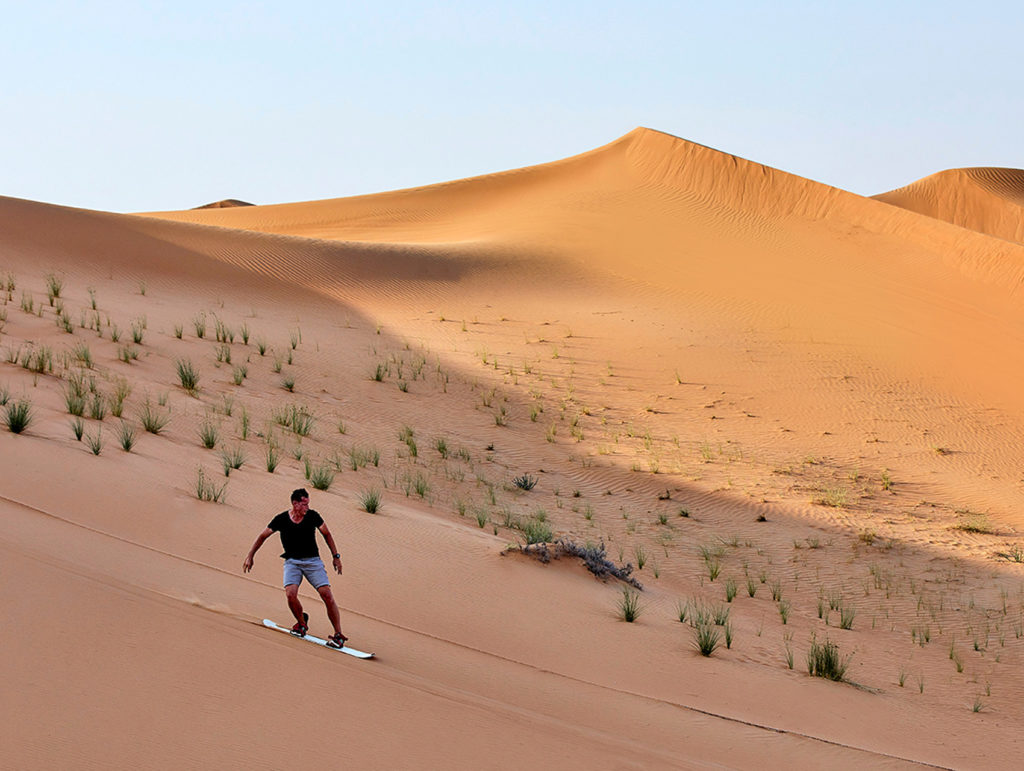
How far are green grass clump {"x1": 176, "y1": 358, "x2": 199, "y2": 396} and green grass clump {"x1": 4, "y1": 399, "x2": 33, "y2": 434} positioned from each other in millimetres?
4423

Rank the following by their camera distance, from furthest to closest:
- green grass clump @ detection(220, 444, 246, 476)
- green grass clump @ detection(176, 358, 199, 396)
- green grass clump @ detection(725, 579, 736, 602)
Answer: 1. green grass clump @ detection(176, 358, 199, 396)
2. green grass clump @ detection(220, 444, 246, 476)
3. green grass clump @ detection(725, 579, 736, 602)

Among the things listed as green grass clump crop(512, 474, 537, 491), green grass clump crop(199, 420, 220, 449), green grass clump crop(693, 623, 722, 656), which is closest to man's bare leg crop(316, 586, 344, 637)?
green grass clump crop(693, 623, 722, 656)

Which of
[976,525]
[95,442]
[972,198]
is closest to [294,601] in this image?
[95,442]

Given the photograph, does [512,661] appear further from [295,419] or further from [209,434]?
[295,419]

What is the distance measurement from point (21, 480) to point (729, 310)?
66.2ft

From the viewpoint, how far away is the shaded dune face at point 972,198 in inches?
2361

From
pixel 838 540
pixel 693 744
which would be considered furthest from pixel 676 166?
pixel 693 744

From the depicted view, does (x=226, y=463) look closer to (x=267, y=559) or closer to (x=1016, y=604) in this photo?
(x=267, y=559)

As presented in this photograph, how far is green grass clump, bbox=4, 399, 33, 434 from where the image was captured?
9828 mm

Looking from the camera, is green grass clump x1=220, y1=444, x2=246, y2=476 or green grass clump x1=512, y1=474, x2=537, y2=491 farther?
green grass clump x1=512, y1=474, x2=537, y2=491

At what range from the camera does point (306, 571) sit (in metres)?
6.62

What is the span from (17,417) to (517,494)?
6.20 meters

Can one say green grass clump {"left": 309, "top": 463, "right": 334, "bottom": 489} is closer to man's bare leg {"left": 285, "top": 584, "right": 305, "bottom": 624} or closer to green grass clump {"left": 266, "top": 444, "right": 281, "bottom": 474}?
green grass clump {"left": 266, "top": 444, "right": 281, "bottom": 474}

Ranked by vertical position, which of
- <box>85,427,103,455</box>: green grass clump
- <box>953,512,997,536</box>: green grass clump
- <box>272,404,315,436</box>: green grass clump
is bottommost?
<box>85,427,103,455</box>: green grass clump
